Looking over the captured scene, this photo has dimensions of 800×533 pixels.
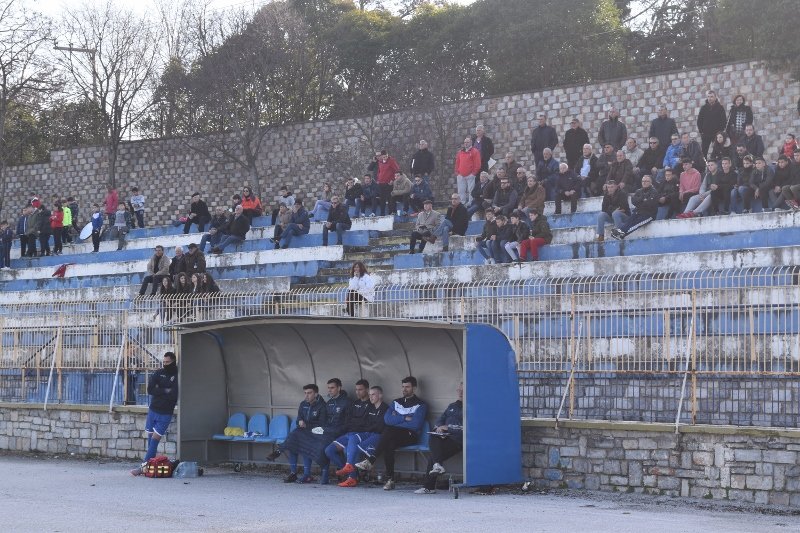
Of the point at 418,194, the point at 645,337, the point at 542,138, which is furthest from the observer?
the point at 418,194

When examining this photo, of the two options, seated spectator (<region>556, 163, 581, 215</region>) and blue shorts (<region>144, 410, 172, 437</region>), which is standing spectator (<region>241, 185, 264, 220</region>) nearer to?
seated spectator (<region>556, 163, 581, 215</region>)

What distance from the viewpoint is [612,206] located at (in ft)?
71.9

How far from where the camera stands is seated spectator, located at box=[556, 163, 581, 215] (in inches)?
952

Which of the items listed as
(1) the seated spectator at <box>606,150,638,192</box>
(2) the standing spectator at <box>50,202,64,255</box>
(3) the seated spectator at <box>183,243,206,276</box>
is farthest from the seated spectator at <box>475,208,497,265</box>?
(2) the standing spectator at <box>50,202,64,255</box>

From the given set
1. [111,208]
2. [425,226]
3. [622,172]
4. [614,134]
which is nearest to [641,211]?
[622,172]

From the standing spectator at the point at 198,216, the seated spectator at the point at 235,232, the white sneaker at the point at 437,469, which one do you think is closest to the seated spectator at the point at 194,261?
the seated spectator at the point at 235,232

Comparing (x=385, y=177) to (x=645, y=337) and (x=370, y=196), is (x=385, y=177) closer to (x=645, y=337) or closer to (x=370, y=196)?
(x=370, y=196)

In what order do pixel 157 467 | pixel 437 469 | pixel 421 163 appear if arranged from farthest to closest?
1. pixel 421 163
2. pixel 157 467
3. pixel 437 469

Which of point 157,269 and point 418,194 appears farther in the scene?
point 418,194

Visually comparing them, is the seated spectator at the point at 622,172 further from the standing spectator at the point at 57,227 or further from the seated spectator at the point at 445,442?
the standing spectator at the point at 57,227

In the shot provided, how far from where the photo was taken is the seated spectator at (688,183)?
71.5ft

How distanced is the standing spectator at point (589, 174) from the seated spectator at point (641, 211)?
2.64 meters

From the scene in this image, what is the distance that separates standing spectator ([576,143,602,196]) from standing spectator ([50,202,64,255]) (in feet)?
47.1

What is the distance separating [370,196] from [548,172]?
16.9 feet
